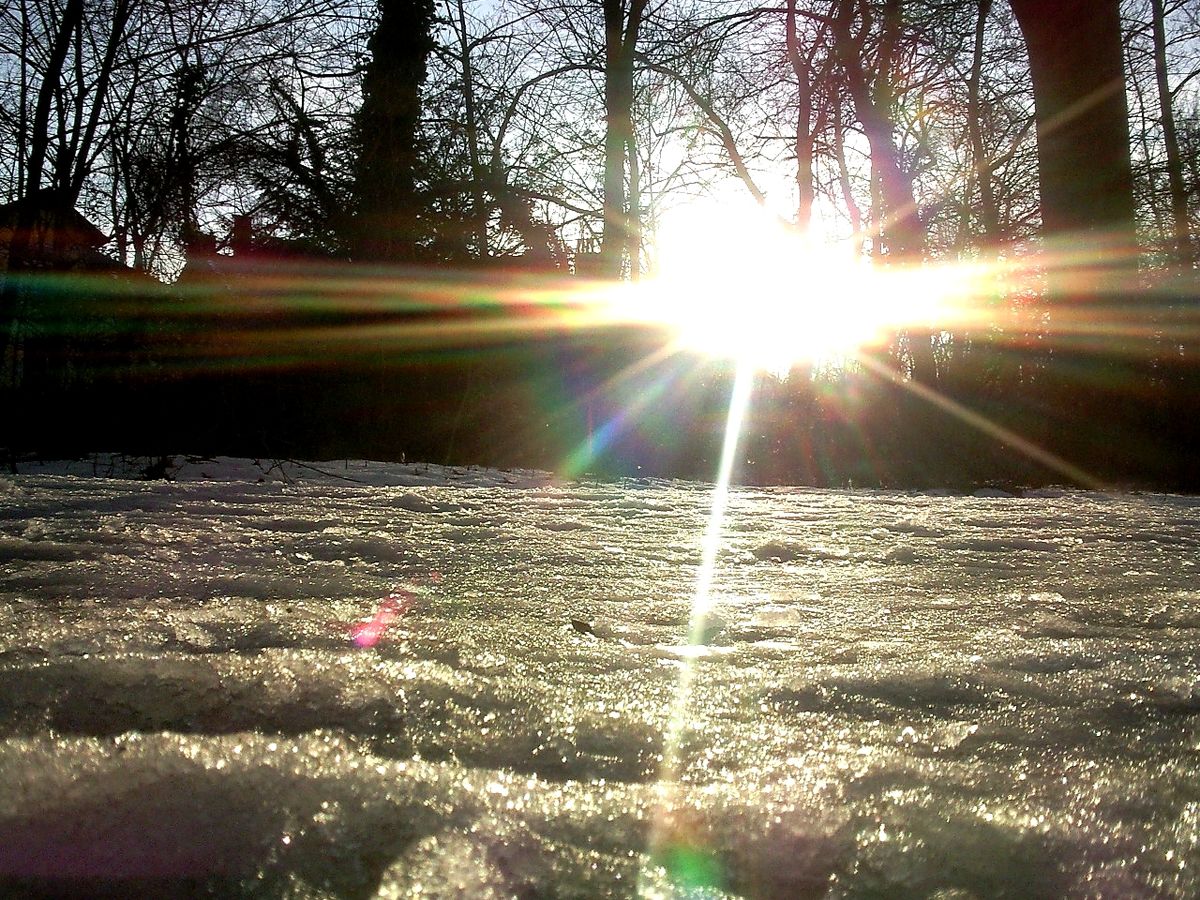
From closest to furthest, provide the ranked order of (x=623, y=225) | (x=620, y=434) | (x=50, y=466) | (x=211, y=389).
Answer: (x=50, y=466) → (x=211, y=389) → (x=620, y=434) → (x=623, y=225)

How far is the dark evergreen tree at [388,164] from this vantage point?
7.64m

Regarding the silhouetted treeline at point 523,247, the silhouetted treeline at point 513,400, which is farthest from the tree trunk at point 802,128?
the silhouetted treeline at point 513,400

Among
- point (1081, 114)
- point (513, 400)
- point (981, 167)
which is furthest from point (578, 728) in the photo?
point (981, 167)

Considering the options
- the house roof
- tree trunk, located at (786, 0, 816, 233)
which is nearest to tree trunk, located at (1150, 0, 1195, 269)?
tree trunk, located at (786, 0, 816, 233)

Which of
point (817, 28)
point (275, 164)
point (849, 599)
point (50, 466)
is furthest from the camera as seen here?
point (817, 28)

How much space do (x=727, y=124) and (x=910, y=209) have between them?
7.37 ft

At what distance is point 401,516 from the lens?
218 centimetres

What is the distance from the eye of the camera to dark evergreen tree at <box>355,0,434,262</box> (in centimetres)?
764

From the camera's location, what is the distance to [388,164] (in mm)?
7887

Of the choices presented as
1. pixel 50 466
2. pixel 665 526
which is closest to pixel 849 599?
pixel 665 526

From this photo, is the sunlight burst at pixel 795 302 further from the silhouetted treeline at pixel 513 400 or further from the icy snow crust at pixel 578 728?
the icy snow crust at pixel 578 728

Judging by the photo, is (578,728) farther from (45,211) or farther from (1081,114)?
(1081,114)

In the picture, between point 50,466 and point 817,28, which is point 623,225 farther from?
point 50,466

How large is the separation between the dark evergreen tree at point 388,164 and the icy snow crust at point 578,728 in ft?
22.1
